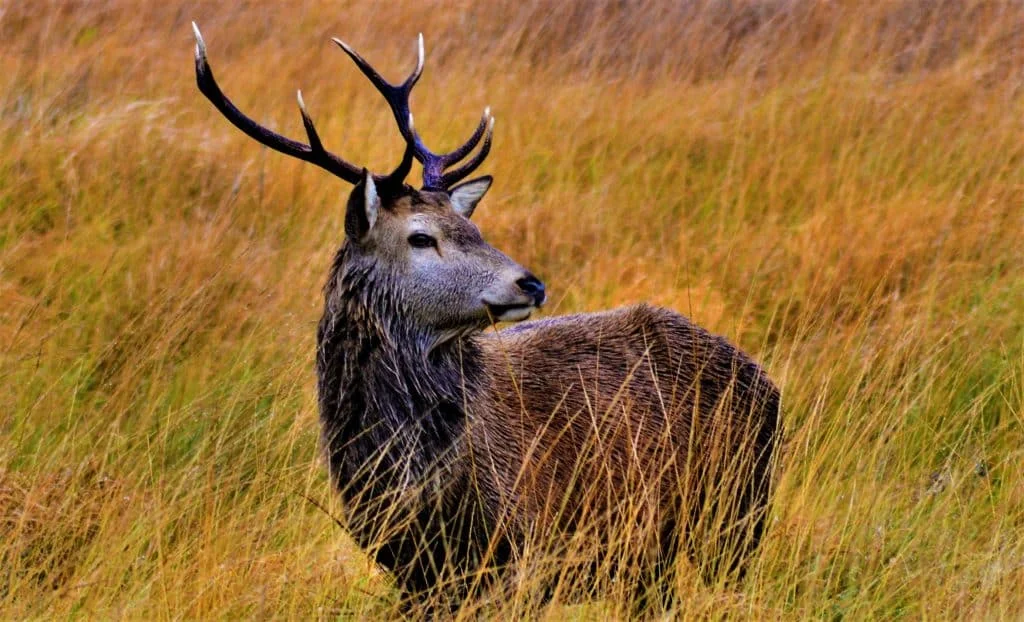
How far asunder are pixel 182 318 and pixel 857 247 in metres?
2.98

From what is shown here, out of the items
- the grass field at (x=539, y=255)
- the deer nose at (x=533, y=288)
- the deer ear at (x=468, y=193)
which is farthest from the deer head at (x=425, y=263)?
the grass field at (x=539, y=255)

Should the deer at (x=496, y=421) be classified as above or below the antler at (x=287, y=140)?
below

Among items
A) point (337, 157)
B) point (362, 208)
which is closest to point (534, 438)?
point (362, 208)

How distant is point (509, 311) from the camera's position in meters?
4.22

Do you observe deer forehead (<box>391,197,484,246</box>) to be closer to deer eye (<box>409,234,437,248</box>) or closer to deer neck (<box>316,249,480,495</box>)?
deer eye (<box>409,234,437,248</box>)

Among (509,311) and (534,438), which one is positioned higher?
(509,311)

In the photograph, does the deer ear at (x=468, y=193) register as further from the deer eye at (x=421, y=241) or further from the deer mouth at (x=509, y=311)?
the deer mouth at (x=509, y=311)

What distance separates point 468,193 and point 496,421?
0.80 meters

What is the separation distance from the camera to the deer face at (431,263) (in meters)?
4.24

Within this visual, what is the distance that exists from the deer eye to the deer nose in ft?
0.91

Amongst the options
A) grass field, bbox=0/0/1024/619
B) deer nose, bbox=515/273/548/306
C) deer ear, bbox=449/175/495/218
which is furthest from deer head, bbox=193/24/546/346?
grass field, bbox=0/0/1024/619

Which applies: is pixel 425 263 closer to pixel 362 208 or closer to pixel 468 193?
pixel 362 208

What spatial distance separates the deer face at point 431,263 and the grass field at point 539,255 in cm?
64

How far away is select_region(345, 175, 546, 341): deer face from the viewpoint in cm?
424
